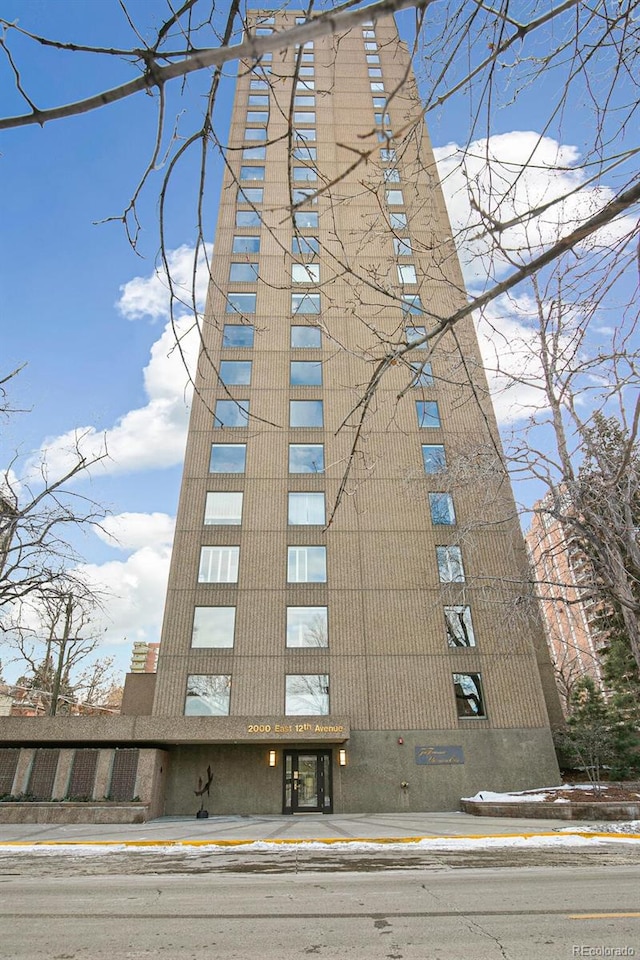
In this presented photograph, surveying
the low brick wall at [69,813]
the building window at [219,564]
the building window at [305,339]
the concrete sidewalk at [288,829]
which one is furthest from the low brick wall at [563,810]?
the building window at [305,339]

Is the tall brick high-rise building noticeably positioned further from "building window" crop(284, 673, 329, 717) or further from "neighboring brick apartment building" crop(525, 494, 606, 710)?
"neighboring brick apartment building" crop(525, 494, 606, 710)

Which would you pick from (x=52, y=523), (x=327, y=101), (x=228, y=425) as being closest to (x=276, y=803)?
(x=52, y=523)

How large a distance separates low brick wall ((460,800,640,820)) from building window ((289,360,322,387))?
17.9m

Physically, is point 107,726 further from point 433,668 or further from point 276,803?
point 433,668

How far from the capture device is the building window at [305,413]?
25.2 meters

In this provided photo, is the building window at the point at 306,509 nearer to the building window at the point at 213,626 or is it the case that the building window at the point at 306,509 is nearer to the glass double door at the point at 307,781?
the building window at the point at 213,626

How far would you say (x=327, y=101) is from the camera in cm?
3444

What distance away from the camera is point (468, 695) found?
20.3 metres

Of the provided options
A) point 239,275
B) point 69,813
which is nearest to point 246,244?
point 239,275

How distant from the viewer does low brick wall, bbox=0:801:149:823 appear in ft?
55.2

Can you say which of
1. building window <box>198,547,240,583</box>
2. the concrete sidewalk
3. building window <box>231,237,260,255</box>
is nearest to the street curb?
the concrete sidewalk

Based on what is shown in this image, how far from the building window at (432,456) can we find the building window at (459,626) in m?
5.89

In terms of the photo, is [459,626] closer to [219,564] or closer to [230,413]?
[219,564]

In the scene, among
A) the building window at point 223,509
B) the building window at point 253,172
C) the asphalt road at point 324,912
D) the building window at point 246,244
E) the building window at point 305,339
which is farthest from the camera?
the building window at point 253,172
